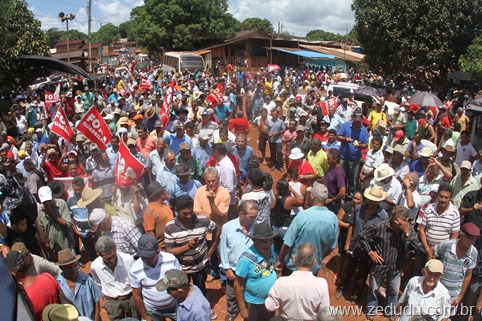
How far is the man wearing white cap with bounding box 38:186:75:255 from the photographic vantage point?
17.4 feet

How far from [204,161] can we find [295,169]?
196 cm

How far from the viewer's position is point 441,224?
462cm

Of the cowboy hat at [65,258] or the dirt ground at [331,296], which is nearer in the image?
the cowboy hat at [65,258]

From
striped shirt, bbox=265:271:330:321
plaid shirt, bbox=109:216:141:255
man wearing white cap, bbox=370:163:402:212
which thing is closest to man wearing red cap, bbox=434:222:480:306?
man wearing white cap, bbox=370:163:402:212

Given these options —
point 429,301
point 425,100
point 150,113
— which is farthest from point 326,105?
point 429,301

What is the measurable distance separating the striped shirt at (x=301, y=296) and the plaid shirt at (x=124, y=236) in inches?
72.1

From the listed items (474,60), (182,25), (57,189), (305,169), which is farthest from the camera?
(182,25)

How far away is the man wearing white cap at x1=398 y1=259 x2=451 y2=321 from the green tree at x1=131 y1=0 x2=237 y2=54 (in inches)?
1685

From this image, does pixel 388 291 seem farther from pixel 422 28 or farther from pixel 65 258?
pixel 422 28

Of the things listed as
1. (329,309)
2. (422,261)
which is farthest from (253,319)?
(422,261)

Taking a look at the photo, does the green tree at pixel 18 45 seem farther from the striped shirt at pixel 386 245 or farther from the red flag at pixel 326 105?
the striped shirt at pixel 386 245

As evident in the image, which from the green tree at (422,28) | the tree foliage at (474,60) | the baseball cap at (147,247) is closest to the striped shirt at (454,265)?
the baseball cap at (147,247)

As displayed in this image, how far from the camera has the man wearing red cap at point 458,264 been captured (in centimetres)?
417

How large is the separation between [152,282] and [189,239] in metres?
0.67
